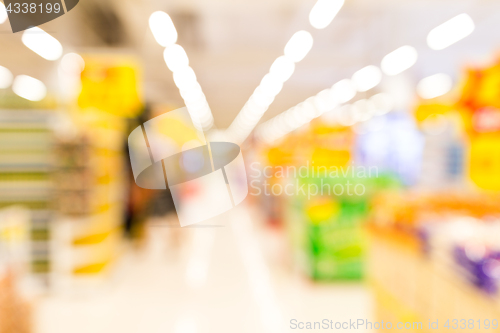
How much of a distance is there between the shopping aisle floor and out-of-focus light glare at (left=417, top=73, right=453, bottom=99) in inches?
238

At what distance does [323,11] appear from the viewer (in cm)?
321

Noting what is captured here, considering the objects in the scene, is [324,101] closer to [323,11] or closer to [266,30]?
[266,30]

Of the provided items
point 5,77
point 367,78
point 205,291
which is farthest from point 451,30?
point 5,77

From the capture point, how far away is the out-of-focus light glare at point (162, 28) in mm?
4043

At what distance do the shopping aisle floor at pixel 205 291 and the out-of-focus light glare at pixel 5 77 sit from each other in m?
0.72

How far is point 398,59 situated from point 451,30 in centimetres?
126

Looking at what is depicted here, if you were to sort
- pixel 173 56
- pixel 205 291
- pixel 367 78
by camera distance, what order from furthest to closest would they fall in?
1. pixel 367 78
2. pixel 173 56
3. pixel 205 291

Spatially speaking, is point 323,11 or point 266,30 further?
point 266,30

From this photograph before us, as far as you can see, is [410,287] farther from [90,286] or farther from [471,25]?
[471,25]

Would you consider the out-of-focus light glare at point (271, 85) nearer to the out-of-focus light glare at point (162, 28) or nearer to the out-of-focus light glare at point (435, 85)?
the out-of-focus light glare at point (162, 28)

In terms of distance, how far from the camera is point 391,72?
7.00 m

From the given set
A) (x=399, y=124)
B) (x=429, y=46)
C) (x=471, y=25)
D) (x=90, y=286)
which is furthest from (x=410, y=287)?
(x=399, y=124)

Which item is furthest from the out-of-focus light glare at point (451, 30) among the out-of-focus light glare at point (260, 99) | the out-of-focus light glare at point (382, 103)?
the out-of-focus light glare at point (382, 103)

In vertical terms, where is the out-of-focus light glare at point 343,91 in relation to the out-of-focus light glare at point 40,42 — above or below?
above
